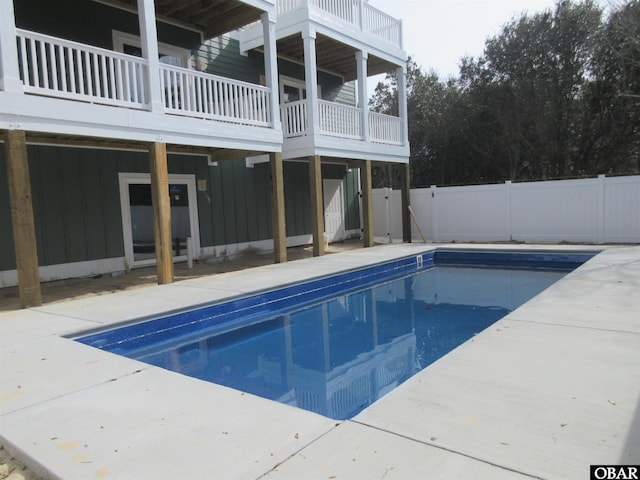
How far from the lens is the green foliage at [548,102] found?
18094mm

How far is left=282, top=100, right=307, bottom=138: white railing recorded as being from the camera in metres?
10.6

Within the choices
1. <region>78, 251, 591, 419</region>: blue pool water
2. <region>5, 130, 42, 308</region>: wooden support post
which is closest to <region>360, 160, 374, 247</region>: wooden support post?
<region>78, 251, 591, 419</region>: blue pool water

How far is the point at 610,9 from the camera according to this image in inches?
648

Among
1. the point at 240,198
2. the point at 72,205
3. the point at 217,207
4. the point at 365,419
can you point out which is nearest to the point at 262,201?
the point at 240,198

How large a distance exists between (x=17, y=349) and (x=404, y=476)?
3799 millimetres

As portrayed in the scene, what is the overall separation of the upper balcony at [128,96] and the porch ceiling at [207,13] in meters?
0.02

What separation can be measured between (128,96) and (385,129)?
7978 millimetres

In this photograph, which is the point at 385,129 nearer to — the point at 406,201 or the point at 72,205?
the point at 406,201

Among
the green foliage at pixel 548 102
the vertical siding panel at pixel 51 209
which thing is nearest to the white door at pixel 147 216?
the vertical siding panel at pixel 51 209

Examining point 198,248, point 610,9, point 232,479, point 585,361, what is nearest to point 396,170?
point 610,9

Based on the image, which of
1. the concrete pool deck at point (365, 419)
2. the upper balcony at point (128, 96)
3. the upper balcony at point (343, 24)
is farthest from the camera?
the upper balcony at point (343, 24)

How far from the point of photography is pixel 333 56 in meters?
13.0

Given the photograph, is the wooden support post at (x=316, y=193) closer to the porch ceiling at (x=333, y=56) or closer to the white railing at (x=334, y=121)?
the white railing at (x=334, y=121)

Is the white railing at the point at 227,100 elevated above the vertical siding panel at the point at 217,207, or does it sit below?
above
